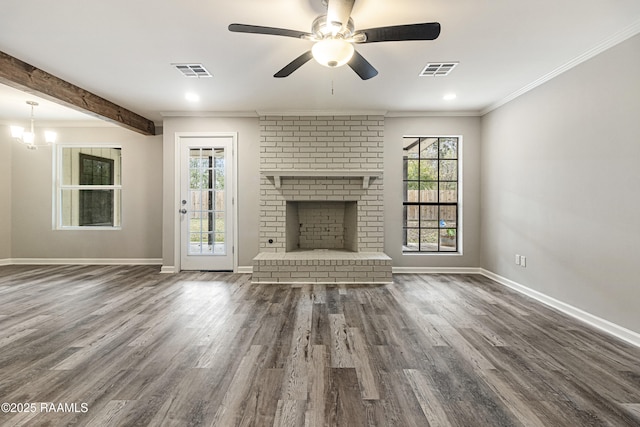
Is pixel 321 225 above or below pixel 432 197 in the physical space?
below

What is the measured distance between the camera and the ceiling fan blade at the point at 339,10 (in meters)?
1.90

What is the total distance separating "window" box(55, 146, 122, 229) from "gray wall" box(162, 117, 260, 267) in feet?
4.76

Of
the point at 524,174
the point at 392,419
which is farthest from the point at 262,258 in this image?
the point at 524,174

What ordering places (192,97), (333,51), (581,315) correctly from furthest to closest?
(192,97) < (581,315) < (333,51)

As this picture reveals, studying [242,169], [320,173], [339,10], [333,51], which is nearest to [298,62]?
[333,51]

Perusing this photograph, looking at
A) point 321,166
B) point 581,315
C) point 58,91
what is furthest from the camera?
point 321,166

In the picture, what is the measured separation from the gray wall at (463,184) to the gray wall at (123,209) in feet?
13.4

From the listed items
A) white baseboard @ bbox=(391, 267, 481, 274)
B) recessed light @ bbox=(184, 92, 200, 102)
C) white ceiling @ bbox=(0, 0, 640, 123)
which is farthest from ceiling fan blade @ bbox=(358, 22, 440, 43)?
white baseboard @ bbox=(391, 267, 481, 274)

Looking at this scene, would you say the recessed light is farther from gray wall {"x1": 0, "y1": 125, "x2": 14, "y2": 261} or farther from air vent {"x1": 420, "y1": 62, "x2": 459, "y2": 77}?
gray wall {"x1": 0, "y1": 125, "x2": 14, "y2": 261}

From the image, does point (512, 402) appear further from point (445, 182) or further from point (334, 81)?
point (445, 182)

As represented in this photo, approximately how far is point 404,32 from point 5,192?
716 cm

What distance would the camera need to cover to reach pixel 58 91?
361 centimetres

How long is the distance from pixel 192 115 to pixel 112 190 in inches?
89.5

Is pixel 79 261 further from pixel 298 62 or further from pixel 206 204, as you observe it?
pixel 298 62
